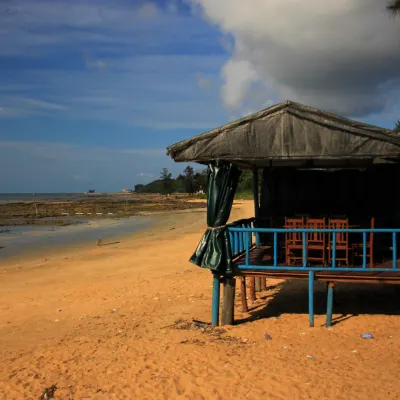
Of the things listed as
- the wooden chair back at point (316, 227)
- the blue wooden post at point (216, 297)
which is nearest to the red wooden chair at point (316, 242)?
the wooden chair back at point (316, 227)

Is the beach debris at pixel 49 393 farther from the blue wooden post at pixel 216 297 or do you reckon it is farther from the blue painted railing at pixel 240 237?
the blue painted railing at pixel 240 237

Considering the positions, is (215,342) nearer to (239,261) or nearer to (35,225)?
(239,261)

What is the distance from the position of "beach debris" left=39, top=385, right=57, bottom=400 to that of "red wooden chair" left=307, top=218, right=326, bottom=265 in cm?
447

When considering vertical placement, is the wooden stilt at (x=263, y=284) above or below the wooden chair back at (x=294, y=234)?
below

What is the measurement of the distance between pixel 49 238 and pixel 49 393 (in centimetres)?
2238

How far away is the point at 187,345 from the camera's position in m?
6.76

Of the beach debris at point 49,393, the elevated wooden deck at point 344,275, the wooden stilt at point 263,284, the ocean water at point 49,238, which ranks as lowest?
the ocean water at point 49,238

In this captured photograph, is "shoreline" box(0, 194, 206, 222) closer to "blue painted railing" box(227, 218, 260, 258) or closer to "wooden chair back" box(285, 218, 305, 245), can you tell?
"blue painted railing" box(227, 218, 260, 258)

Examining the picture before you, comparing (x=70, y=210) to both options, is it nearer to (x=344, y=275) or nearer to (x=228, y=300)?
(x=228, y=300)

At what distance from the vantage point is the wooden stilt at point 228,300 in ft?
24.7

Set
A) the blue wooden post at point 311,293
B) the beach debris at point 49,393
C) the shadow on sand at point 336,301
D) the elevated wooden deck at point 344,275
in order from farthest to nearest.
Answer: the shadow on sand at point 336,301, the blue wooden post at point 311,293, the elevated wooden deck at point 344,275, the beach debris at point 49,393

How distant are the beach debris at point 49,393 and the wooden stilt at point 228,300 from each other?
120 inches

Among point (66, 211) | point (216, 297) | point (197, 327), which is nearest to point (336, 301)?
point (216, 297)

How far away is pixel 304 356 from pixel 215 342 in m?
1.39
